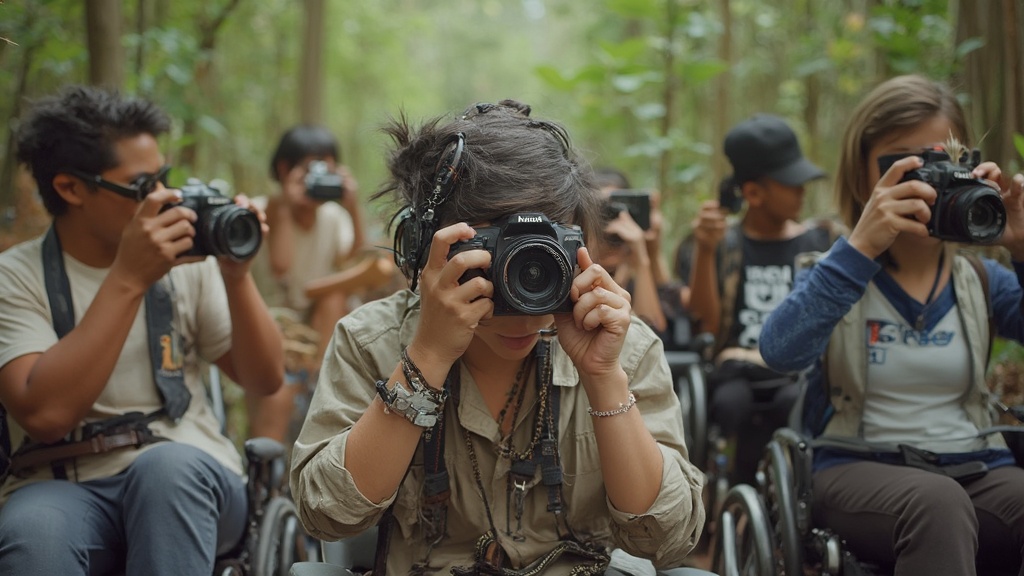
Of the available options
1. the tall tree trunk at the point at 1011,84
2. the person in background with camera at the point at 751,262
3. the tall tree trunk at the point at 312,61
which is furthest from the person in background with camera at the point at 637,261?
the tall tree trunk at the point at 312,61

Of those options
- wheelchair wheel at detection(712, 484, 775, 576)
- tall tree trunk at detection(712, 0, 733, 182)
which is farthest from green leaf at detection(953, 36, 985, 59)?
tall tree trunk at detection(712, 0, 733, 182)

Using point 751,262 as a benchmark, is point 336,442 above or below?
below

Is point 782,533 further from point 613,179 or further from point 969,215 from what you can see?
point 613,179

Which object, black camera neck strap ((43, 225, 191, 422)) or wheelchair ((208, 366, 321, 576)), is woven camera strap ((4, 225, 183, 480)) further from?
wheelchair ((208, 366, 321, 576))

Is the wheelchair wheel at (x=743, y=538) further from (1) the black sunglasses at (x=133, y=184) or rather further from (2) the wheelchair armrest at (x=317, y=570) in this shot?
(1) the black sunglasses at (x=133, y=184)

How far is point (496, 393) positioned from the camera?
1.92 metres

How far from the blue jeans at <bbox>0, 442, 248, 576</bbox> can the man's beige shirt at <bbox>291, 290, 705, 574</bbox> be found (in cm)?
43

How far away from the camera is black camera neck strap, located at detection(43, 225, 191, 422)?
2.36m

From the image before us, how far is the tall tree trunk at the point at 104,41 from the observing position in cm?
346

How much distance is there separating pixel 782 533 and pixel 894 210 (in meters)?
0.85

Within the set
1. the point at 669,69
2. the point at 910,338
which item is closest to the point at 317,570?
the point at 910,338

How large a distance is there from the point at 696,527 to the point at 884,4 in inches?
140

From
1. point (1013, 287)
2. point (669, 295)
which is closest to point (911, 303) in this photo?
point (1013, 287)

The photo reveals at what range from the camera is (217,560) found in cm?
240
